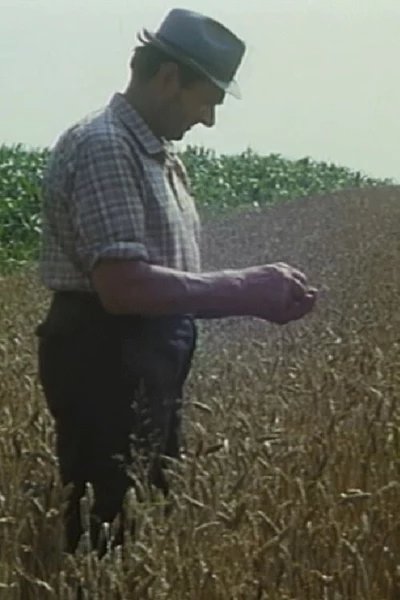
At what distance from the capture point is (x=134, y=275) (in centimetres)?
287

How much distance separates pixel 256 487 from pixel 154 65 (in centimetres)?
90

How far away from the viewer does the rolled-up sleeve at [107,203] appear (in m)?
2.87

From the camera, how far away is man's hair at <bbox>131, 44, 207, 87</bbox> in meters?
2.97

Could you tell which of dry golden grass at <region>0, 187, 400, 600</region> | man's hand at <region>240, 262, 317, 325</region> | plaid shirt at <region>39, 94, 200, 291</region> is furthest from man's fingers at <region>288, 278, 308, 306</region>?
dry golden grass at <region>0, 187, 400, 600</region>

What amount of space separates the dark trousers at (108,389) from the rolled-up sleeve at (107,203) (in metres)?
0.19

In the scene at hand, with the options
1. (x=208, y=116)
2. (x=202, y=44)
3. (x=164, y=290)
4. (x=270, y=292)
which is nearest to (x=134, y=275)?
(x=164, y=290)

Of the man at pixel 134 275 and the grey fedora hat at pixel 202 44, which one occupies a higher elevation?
the grey fedora hat at pixel 202 44

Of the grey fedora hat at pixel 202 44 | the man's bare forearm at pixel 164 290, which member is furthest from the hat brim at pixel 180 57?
the man's bare forearm at pixel 164 290

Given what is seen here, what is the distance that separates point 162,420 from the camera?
122 inches

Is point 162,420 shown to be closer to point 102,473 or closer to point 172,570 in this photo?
point 102,473

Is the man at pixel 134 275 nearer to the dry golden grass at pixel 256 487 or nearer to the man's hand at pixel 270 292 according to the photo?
the man's hand at pixel 270 292

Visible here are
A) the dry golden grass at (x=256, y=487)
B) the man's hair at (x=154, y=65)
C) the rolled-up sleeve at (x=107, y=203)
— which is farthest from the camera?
the man's hair at (x=154, y=65)

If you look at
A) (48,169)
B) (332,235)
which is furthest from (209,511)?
(332,235)

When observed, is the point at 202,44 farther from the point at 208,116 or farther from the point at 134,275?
the point at 134,275
